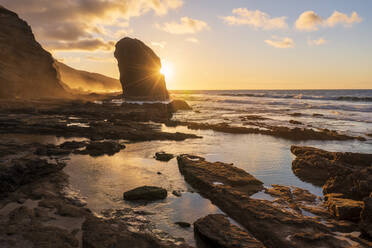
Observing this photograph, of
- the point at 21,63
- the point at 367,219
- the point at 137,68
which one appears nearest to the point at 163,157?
the point at 367,219

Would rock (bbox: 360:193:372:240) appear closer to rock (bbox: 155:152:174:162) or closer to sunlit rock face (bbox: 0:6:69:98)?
rock (bbox: 155:152:174:162)

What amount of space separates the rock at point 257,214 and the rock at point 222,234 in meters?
0.44

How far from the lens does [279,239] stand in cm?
517

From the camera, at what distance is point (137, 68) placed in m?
70.1

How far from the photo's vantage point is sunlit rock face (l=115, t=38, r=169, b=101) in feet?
226

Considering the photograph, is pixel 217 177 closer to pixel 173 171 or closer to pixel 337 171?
pixel 173 171

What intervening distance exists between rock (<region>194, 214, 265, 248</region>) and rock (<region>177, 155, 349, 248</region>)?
438 mm

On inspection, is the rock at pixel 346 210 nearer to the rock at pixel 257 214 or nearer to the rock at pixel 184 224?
the rock at pixel 257 214

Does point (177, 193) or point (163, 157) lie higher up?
point (163, 157)

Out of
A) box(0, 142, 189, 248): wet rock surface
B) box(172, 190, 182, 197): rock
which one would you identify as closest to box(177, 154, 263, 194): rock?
box(172, 190, 182, 197): rock

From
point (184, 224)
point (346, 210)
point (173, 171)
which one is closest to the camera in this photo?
point (184, 224)

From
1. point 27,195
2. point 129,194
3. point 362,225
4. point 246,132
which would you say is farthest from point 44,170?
point 246,132

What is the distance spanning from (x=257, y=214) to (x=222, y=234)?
4.65 feet

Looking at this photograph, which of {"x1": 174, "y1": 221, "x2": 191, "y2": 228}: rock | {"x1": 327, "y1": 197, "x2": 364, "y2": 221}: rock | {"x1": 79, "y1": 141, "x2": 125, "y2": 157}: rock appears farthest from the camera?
{"x1": 79, "y1": 141, "x2": 125, "y2": 157}: rock
